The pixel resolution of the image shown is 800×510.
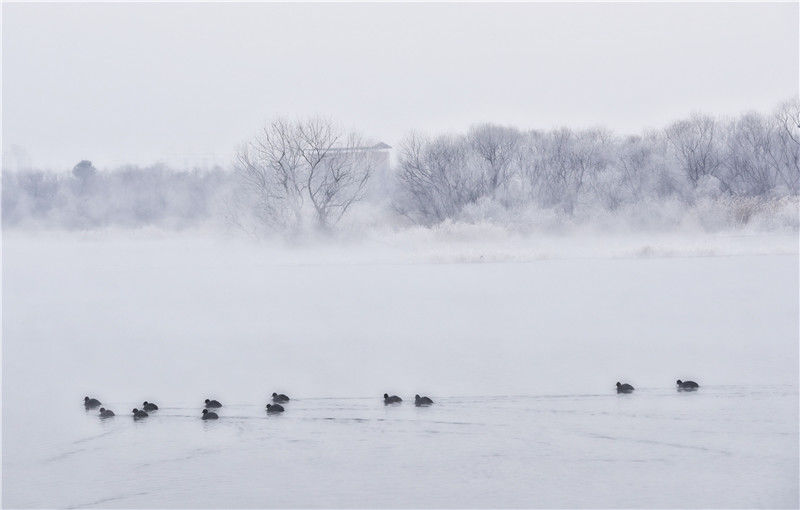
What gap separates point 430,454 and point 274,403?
9.02 feet

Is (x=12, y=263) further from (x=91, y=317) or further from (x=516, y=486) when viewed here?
(x=516, y=486)

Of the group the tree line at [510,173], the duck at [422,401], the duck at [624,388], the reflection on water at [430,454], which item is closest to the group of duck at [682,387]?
the duck at [624,388]

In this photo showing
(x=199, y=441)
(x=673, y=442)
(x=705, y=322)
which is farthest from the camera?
(x=705, y=322)

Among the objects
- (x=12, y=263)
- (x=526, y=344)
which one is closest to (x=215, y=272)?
(x=12, y=263)

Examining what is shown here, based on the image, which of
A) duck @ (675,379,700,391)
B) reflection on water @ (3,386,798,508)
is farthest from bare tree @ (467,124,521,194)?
reflection on water @ (3,386,798,508)

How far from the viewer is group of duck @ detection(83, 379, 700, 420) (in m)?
10.6

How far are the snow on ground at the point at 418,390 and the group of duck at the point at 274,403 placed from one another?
0.13m

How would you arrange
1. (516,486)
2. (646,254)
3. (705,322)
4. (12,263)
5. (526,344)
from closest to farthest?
(516,486), (526,344), (705,322), (646,254), (12,263)

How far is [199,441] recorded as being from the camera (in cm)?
965

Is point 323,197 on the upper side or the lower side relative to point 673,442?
upper

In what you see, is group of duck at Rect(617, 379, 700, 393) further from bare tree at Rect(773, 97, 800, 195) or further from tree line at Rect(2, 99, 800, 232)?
bare tree at Rect(773, 97, 800, 195)

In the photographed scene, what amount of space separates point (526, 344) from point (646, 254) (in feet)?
52.5

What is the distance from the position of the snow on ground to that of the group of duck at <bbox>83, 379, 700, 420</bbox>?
0.13 metres

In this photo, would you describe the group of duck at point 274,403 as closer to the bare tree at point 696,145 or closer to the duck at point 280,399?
the duck at point 280,399
